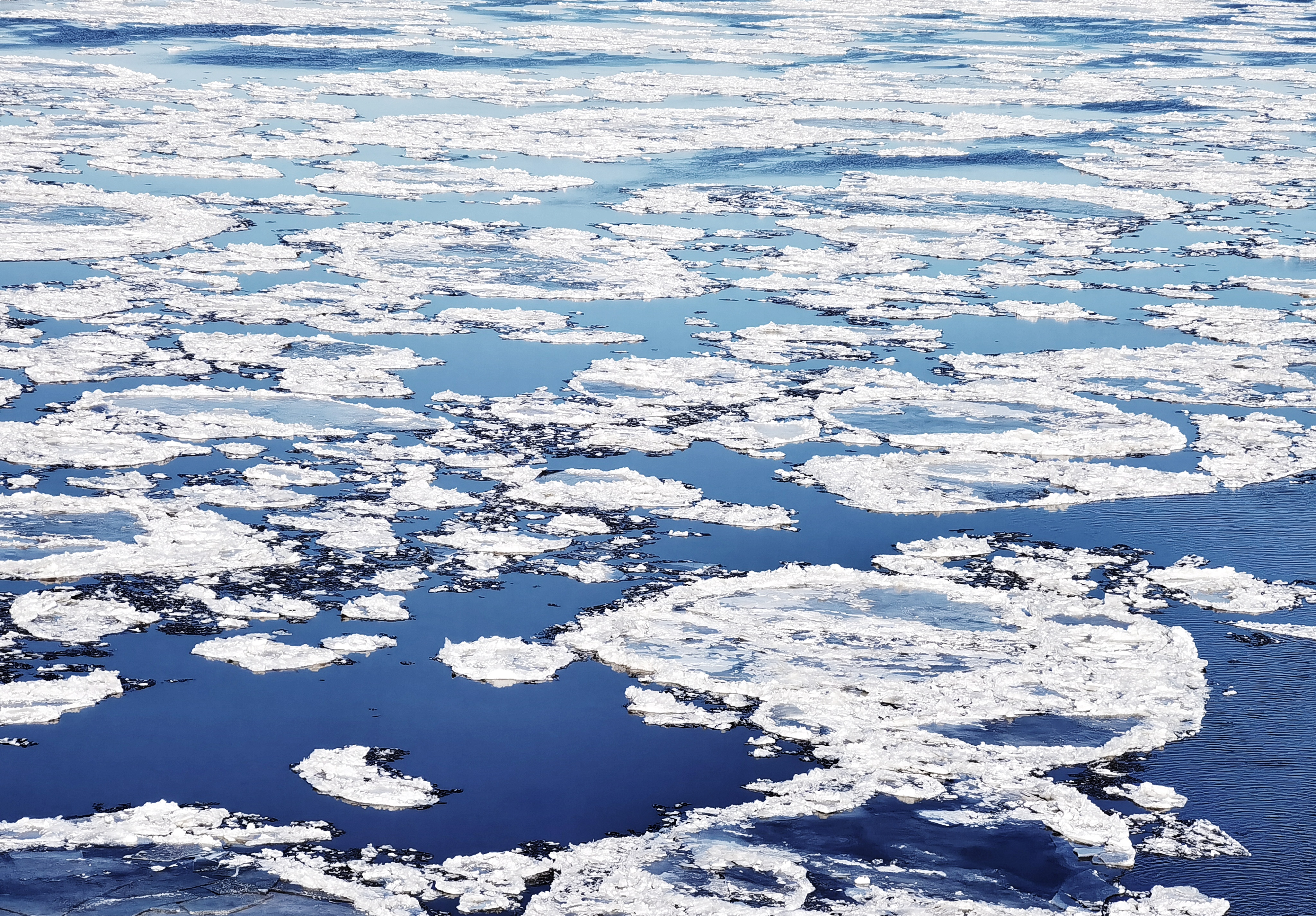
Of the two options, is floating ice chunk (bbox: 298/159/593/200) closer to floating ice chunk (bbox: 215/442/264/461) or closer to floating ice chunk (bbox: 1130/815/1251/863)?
floating ice chunk (bbox: 215/442/264/461)

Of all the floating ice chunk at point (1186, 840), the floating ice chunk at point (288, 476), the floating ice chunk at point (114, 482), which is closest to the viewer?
the floating ice chunk at point (1186, 840)

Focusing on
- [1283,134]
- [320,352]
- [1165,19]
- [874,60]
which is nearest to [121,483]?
[320,352]

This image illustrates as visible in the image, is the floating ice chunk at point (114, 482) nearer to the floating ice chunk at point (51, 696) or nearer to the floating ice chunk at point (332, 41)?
the floating ice chunk at point (51, 696)

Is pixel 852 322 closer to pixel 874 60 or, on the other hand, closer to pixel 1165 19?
pixel 874 60

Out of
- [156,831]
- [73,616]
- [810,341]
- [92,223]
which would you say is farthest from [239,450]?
[92,223]

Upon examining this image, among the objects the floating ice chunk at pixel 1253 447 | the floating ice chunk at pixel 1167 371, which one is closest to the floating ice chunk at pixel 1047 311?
the floating ice chunk at pixel 1167 371

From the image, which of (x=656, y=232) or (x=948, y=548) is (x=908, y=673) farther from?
(x=656, y=232)
